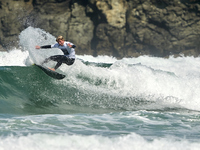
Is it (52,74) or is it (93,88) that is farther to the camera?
(93,88)

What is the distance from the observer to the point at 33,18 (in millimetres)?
34344

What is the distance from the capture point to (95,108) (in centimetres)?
808

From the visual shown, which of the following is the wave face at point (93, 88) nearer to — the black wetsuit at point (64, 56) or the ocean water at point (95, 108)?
the ocean water at point (95, 108)

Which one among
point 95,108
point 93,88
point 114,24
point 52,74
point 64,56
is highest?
point 114,24

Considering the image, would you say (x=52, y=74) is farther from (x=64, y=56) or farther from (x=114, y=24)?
(x=114, y=24)

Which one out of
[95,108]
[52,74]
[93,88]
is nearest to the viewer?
[95,108]

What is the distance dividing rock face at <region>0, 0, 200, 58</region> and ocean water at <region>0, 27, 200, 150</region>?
22.2m

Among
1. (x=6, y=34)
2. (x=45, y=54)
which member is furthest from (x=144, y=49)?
(x=45, y=54)

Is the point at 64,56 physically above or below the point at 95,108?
above

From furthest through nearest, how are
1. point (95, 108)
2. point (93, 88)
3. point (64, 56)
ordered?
point (93, 88) < point (64, 56) < point (95, 108)

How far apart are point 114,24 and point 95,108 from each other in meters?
26.9

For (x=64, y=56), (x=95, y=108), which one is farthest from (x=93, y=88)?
A: (x=64, y=56)

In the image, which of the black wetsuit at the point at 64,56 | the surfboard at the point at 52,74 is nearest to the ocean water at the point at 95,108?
the surfboard at the point at 52,74

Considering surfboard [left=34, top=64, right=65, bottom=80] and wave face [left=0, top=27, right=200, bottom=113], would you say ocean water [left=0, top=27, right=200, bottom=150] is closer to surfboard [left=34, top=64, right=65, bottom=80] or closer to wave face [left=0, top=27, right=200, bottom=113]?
wave face [left=0, top=27, right=200, bottom=113]
